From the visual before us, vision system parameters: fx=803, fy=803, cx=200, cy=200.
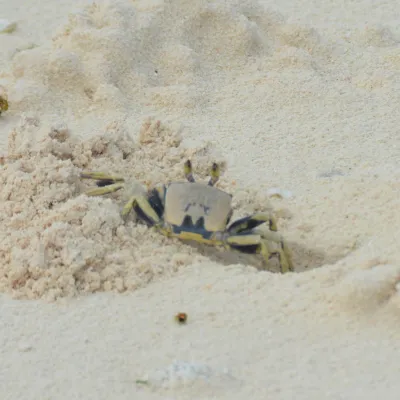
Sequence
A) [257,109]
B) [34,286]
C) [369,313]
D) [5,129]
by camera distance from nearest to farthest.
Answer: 1. [369,313]
2. [34,286]
3. [5,129]
4. [257,109]

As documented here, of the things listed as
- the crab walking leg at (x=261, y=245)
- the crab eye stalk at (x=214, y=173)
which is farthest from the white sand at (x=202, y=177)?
the crab eye stalk at (x=214, y=173)

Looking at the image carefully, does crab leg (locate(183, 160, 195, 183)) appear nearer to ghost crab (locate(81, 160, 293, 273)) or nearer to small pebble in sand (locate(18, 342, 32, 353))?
ghost crab (locate(81, 160, 293, 273))

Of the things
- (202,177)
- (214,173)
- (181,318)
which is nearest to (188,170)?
(214,173)

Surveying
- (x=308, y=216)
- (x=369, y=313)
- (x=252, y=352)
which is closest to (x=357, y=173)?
(x=308, y=216)

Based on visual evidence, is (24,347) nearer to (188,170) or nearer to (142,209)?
(142,209)

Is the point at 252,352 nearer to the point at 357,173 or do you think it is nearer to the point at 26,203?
the point at 26,203
